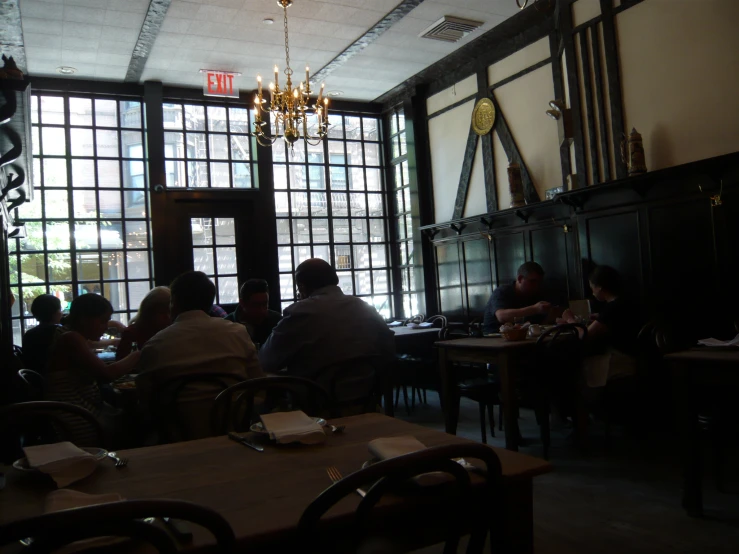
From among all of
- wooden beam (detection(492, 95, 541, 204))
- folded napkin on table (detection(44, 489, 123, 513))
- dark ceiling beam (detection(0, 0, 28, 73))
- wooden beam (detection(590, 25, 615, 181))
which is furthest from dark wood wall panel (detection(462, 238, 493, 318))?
folded napkin on table (detection(44, 489, 123, 513))

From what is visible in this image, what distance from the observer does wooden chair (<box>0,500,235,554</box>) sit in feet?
3.02

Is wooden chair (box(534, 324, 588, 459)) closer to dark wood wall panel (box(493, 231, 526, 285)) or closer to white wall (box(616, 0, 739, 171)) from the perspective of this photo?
white wall (box(616, 0, 739, 171))

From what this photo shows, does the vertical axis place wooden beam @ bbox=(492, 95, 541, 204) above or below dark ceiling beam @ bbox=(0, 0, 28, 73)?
below

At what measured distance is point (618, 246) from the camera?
5.25 metres

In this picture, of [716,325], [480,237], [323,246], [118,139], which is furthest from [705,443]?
[118,139]

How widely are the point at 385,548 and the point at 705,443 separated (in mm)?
3840

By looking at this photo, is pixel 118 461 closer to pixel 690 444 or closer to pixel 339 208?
pixel 690 444

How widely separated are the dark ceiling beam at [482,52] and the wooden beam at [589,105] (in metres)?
0.62

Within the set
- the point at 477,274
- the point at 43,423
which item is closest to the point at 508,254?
the point at 477,274

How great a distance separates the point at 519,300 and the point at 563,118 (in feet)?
6.32

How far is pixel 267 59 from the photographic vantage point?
6953 mm

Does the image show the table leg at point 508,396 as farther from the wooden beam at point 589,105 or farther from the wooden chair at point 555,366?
the wooden beam at point 589,105

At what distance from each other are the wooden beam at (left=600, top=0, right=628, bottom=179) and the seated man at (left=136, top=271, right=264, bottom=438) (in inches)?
161

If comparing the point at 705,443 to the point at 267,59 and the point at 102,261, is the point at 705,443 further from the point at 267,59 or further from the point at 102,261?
the point at 102,261
